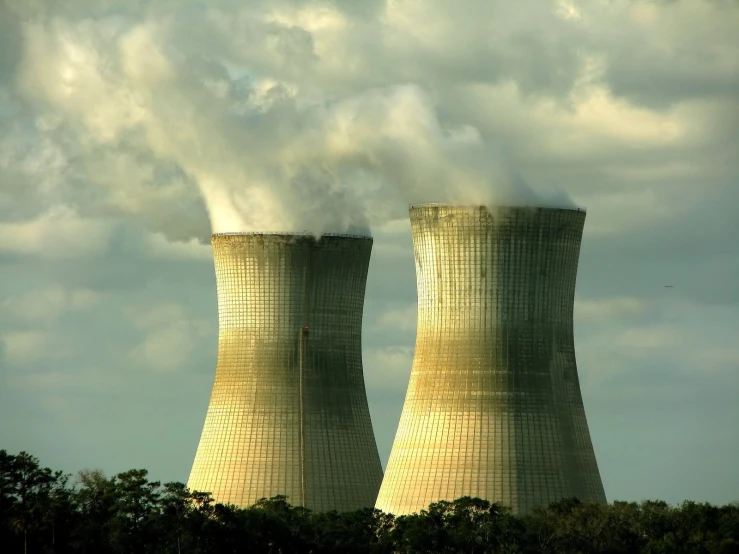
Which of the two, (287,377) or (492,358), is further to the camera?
(287,377)

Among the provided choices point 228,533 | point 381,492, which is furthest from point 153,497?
point 381,492

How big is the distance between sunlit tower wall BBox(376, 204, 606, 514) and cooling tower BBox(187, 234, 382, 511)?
5.53 metres

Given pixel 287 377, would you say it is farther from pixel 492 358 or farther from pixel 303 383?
pixel 492 358

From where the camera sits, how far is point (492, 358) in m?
44.2

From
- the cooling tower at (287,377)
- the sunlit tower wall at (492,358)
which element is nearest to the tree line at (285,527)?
the sunlit tower wall at (492,358)

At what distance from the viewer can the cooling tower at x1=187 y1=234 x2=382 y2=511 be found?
164 ft

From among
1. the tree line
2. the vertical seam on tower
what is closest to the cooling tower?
the vertical seam on tower

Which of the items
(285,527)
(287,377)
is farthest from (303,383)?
(285,527)

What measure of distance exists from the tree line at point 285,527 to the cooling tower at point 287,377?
14.8ft

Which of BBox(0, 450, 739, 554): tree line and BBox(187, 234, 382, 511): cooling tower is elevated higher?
BBox(187, 234, 382, 511): cooling tower

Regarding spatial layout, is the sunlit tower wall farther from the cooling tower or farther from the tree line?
the cooling tower

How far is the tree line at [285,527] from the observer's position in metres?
43.3

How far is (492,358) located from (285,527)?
17.7 ft

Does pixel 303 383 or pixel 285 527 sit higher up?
pixel 303 383
